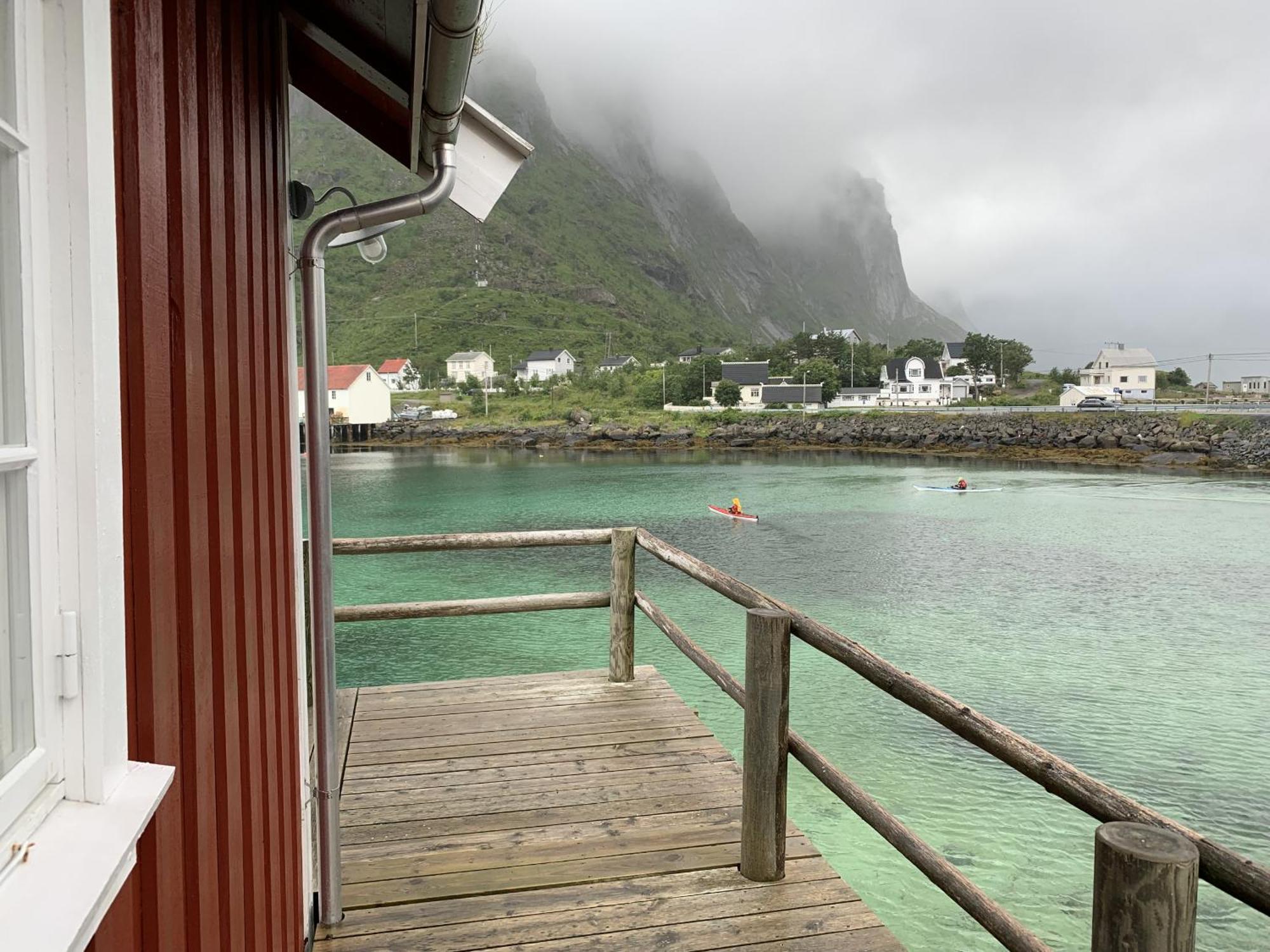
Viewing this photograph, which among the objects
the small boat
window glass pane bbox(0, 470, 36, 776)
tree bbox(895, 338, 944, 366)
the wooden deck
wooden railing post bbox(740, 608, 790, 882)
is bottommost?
the small boat

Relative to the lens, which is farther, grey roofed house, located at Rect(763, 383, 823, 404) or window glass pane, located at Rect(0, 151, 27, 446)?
grey roofed house, located at Rect(763, 383, 823, 404)

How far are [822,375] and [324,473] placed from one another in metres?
80.1

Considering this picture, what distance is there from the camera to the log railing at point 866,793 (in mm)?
1349

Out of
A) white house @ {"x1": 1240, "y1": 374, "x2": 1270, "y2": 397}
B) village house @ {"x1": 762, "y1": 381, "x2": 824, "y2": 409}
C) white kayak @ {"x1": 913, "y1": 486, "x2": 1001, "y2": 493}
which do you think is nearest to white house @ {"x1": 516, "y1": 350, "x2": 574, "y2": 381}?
village house @ {"x1": 762, "y1": 381, "x2": 824, "y2": 409}

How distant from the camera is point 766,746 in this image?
2895mm

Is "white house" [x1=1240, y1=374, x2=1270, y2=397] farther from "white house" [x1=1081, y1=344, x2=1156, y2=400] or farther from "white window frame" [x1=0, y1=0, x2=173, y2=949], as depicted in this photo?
"white window frame" [x1=0, y1=0, x2=173, y2=949]

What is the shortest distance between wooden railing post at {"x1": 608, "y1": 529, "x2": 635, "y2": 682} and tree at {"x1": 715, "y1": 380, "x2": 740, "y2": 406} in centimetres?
6780

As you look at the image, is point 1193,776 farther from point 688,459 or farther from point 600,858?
point 688,459

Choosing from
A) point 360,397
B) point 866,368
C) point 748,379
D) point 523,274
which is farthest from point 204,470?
point 523,274

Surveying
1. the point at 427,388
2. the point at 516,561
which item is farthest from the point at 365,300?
the point at 516,561

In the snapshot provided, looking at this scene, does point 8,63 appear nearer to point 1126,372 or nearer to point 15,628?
point 15,628

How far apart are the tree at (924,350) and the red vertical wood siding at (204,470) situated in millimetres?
90384

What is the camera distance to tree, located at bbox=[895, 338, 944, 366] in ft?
298

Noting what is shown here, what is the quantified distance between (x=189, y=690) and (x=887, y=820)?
1.89 metres
